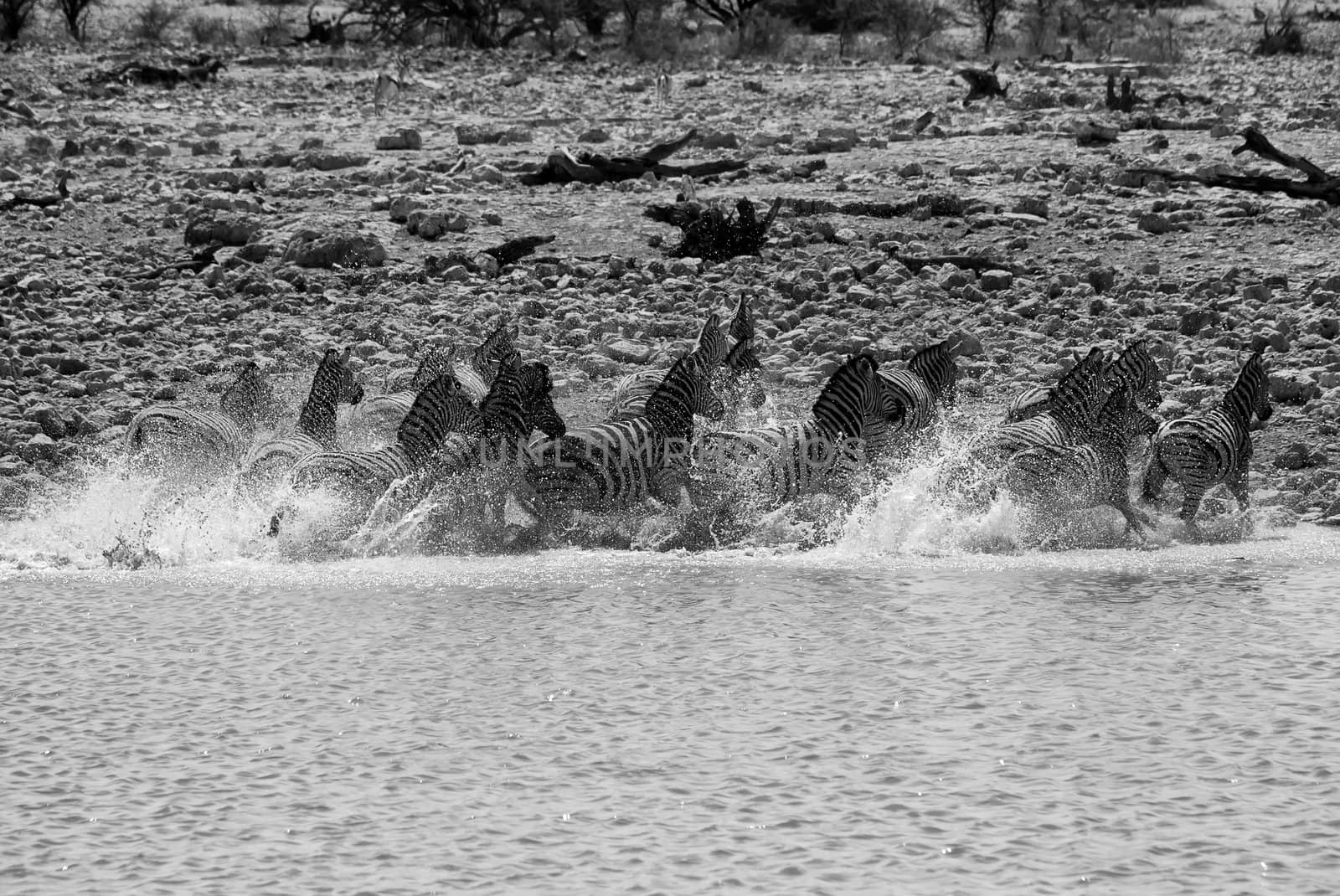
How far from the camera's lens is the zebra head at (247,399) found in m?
8.82

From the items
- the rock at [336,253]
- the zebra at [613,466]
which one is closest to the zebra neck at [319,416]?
the zebra at [613,466]

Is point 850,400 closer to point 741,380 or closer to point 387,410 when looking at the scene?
point 741,380

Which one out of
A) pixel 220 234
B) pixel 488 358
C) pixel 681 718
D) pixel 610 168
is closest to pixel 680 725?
pixel 681 718

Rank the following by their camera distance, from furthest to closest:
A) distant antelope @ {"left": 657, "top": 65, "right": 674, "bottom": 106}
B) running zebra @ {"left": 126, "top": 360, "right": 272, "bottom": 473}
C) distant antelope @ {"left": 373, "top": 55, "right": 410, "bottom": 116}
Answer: distant antelope @ {"left": 657, "top": 65, "right": 674, "bottom": 106} < distant antelope @ {"left": 373, "top": 55, "right": 410, "bottom": 116} < running zebra @ {"left": 126, "top": 360, "right": 272, "bottom": 473}

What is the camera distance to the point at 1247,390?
826cm

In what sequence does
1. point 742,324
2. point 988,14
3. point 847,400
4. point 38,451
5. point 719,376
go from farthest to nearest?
point 988,14, point 742,324, point 719,376, point 38,451, point 847,400

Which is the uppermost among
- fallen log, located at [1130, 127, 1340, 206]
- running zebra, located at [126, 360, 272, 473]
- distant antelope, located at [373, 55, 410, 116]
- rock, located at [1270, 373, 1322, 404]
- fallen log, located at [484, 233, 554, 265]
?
distant antelope, located at [373, 55, 410, 116]

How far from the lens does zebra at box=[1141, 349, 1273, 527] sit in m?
7.81

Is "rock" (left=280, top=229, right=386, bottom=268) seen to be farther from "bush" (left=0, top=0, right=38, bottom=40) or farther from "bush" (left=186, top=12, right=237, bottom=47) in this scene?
"bush" (left=0, top=0, right=38, bottom=40)

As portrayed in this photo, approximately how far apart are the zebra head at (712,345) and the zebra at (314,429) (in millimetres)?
1735

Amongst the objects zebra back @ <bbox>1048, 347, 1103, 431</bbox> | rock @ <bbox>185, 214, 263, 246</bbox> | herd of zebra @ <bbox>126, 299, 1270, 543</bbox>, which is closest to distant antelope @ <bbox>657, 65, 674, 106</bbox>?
rock @ <bbox>185, 214, 263, 246</bbox>

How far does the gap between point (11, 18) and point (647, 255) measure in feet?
54.0

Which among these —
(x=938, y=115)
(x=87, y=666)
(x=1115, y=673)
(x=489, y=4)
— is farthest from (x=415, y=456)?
(x=489, y=4)

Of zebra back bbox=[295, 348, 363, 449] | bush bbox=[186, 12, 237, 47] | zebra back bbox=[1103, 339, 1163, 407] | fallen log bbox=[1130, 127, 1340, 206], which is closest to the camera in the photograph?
zebra back bbox=[295, 348, 363, 449]
